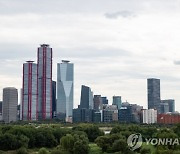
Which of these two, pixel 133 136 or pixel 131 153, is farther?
pixel 133 136

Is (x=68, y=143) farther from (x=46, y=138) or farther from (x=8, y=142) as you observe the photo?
(x=46, y=138)

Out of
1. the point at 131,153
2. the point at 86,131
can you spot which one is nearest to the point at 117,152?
the point at 131,153

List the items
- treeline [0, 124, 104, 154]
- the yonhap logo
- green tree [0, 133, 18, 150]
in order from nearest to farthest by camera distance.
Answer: the yonhap logo
treeline [0, 124, 104, 154]
green tree [0, 133, 18, 150]

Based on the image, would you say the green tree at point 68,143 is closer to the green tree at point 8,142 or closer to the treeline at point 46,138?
the treeline at point 46,138

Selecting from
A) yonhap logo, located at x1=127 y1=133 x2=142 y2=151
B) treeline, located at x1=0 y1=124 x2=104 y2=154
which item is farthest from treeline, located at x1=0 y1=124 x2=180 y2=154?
yonhap logo, located at x1=127 y1=133 x2=142 y2=151

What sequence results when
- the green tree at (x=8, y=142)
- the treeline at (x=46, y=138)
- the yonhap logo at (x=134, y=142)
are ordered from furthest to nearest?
the green tree at (x=8, y=142), the treeline at (x=46, y=138), the yonhap logo at (x=134, y=142)

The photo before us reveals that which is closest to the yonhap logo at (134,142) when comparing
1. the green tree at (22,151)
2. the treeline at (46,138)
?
the treeline at (46,138)

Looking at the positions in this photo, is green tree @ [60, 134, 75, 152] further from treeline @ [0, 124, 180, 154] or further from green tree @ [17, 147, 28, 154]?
green tree @ [17, 147, 28, 154]

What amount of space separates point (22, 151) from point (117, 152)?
19320 mm

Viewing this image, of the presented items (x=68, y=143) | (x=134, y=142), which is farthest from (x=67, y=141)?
(x=134, y=142)

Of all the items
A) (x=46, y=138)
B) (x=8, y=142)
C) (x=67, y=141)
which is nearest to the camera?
(x=67, y=141)

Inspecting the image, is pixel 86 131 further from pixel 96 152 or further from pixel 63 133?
pixel 96 152

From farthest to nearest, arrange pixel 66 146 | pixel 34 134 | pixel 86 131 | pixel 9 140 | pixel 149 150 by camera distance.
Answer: pixel 86 131
pixel 34 134
pixel 9 140
pixel 66 146
pixel 149 150

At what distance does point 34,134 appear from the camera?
10044 centimetres
